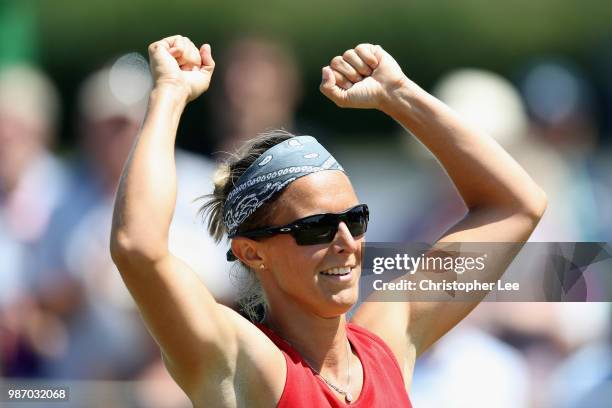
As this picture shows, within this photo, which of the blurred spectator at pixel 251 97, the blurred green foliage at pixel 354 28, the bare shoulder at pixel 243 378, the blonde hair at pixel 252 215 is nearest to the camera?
the bare shoulder at pixel 243 378

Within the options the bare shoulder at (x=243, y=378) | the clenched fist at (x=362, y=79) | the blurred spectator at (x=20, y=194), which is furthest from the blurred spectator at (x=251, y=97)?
the bare shoulder at (x=243, y=378)

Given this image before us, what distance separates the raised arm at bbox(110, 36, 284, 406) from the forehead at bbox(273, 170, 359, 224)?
307 millimetres

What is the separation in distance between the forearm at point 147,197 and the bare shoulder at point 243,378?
0.27 metres

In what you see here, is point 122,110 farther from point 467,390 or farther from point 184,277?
point 184,277

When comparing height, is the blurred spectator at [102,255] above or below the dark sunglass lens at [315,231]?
below

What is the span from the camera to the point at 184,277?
2.30 meters

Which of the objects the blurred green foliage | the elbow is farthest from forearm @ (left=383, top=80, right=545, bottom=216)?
the blurred green foliage

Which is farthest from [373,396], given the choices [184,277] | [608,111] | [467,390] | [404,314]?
[608,111]

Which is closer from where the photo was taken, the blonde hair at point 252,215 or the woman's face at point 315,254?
the woman's face at point 315,254

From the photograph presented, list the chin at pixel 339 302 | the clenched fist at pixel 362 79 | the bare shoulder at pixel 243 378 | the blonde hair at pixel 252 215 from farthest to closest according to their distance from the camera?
the clenched fist at pixel 362 79 → the blonde hair at pixel 252 215 → the chin at pixel 339 302 → the bare shoulder at pixel 243 378

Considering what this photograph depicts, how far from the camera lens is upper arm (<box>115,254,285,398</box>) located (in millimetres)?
2262

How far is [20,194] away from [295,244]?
2.62m

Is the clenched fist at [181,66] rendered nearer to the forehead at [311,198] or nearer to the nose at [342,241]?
the forehead at [311,198]

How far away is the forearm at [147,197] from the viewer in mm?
2236
